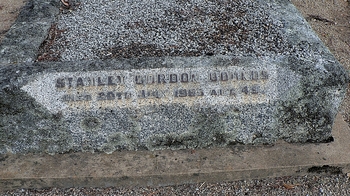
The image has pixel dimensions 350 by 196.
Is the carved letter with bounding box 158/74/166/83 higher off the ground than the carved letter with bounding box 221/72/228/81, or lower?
lower

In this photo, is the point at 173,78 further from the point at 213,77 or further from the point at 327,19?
the point at 327,19

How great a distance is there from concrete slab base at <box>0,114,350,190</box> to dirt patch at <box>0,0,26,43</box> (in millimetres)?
2671

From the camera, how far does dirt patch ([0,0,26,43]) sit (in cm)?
→ 466

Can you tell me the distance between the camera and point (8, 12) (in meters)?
5.00

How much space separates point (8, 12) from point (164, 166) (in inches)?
152

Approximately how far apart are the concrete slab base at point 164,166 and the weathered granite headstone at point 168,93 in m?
0.07

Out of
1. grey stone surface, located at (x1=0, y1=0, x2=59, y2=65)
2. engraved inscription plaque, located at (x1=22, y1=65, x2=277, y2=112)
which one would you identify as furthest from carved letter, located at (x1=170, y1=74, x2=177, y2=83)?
grey stone surface, located at (x1=0, y1=0, x2=59, y2=65)

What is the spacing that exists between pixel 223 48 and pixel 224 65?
0.82 feet

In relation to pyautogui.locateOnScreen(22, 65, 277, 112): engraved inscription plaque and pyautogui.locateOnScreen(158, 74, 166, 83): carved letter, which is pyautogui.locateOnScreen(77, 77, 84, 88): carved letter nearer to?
pyautogui.locateOnScreen(22, 65, 277, 112): engraved inscription plaque

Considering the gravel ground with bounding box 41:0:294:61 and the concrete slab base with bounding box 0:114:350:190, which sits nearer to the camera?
the concrete slab base with bounding box 0:114:350:190

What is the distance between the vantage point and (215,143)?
2.67 m

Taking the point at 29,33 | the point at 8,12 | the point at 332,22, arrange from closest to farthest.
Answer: the point at 29,33, the point at 8,12, the point at 332,22

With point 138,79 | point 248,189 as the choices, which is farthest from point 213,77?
point 248,189

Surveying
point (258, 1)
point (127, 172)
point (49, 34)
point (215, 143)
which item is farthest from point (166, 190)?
point (258, 1)
